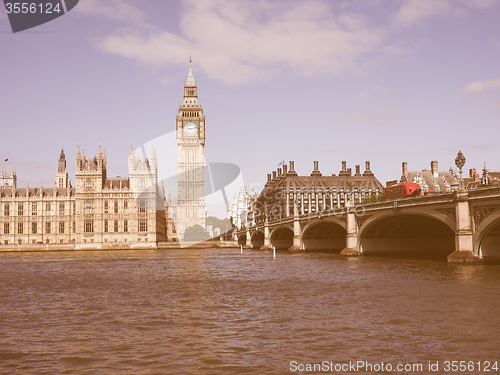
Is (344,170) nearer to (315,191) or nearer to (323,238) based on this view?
(315,191)

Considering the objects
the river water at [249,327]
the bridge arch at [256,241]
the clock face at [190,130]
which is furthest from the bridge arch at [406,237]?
the clock face at [190,130]

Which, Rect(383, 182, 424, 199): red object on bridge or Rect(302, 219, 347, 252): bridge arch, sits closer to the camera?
Rect(383, 182, 424, 199): red object on bridge

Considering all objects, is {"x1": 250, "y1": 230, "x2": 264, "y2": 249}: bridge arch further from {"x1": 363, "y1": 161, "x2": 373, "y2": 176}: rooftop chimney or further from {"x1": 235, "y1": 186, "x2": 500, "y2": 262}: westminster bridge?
{"x1": 363, "y1": 161, "x2": 373, "y2": 176}: rooftop chimney

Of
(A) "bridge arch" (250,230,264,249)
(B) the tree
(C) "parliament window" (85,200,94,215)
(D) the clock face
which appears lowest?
(A) "bridge arch" (250,230,264,249)

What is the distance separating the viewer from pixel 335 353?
15.6 metres

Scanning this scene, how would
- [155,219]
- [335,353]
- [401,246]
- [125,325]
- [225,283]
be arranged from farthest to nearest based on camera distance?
[155,219] < [401,246] < [225,283] < [125,325] < [335,353]

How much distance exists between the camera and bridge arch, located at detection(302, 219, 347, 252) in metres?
92.3

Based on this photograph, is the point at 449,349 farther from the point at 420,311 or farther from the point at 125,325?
the point at 125,325

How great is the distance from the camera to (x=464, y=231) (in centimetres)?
4362

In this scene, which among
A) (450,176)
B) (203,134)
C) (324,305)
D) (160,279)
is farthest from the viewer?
(203,134)

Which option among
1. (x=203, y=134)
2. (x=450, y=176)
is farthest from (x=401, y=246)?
(x=203, y=134)

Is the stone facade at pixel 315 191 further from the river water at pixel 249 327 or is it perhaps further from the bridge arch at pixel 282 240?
the river water at pixel 249 327

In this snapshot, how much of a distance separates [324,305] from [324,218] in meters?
53.3

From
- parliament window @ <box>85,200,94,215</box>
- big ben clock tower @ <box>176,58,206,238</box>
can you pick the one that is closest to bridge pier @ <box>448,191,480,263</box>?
parliament window @ <box>85,200,94,215</box>
